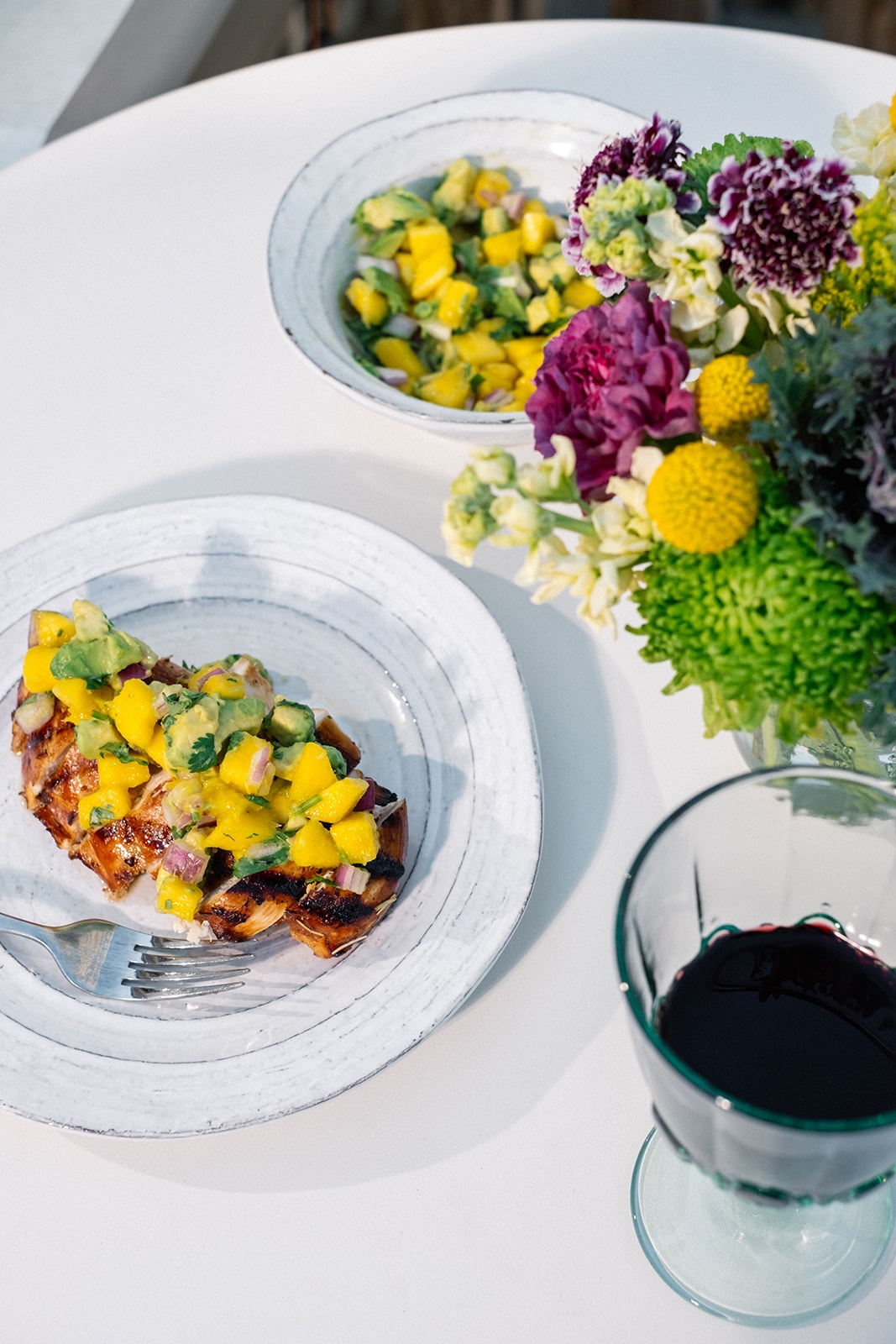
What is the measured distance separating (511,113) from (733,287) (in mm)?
908

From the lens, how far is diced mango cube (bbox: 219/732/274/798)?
103cm

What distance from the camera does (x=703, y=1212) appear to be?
0.96 metres

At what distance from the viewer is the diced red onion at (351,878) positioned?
1.02 meters

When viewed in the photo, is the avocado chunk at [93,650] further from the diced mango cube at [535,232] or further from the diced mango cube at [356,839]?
the diced mango cube at [535,232]

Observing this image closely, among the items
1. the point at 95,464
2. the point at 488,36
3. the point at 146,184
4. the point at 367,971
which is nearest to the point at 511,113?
the point at 488,36

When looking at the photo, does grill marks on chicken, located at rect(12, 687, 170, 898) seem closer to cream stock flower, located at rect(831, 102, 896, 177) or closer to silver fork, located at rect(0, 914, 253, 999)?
silver fork, located at rect(0, 914, 253, 999)

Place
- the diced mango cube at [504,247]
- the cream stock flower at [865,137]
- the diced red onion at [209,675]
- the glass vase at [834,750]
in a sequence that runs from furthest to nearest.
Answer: the diced mango cube at [504,247] → the diced red onion at [209,675] → the glass vase at [834,750] → the cream stock flower at [865,137]

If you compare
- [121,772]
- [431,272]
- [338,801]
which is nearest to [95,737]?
[121,772]

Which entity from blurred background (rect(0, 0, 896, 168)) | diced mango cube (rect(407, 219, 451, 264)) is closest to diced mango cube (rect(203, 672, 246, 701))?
diced mango cube (rect(407, 219, 451, 264))

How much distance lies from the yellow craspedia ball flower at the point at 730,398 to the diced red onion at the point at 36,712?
2.27 ft

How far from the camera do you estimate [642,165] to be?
2.56 ft

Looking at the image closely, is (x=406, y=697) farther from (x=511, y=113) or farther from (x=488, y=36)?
(x=488, y=36)

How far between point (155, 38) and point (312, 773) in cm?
215

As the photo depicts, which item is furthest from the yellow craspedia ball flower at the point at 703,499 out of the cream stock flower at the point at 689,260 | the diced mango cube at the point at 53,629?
the diced mango cube at the point at 53,629
